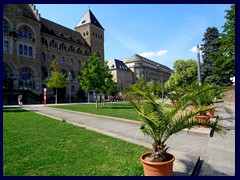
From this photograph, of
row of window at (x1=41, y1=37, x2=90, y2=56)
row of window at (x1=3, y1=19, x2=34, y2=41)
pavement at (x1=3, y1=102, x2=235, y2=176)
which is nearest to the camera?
pavement at (x1=3, y1=102, x2=235, y2=176)

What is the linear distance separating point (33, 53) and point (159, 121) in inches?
1844

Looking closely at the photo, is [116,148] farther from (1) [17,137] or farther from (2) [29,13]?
(2) [29,13]

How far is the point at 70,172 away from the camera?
5078 mm

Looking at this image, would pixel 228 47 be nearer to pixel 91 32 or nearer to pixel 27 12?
pixel 27 12

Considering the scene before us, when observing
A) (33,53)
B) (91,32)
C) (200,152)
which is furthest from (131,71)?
(200,152)

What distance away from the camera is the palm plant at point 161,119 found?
16.0 ft

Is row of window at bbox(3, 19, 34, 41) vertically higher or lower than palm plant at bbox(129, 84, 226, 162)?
higher

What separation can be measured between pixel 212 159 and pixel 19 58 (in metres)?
44.1

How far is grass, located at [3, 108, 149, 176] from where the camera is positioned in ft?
17.0

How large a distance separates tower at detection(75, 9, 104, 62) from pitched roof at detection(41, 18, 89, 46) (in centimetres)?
181

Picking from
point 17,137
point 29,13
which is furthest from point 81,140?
point 29,13

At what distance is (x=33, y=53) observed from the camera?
46.9 meters

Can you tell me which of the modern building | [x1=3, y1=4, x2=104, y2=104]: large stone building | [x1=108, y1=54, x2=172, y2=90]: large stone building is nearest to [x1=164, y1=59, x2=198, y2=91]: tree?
[x1=108, y1=54, x2=172, y2=90]: large stone building

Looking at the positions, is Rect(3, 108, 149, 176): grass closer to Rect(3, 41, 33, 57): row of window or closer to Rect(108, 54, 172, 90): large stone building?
Rect(3, 41, 33, 57): row of window
